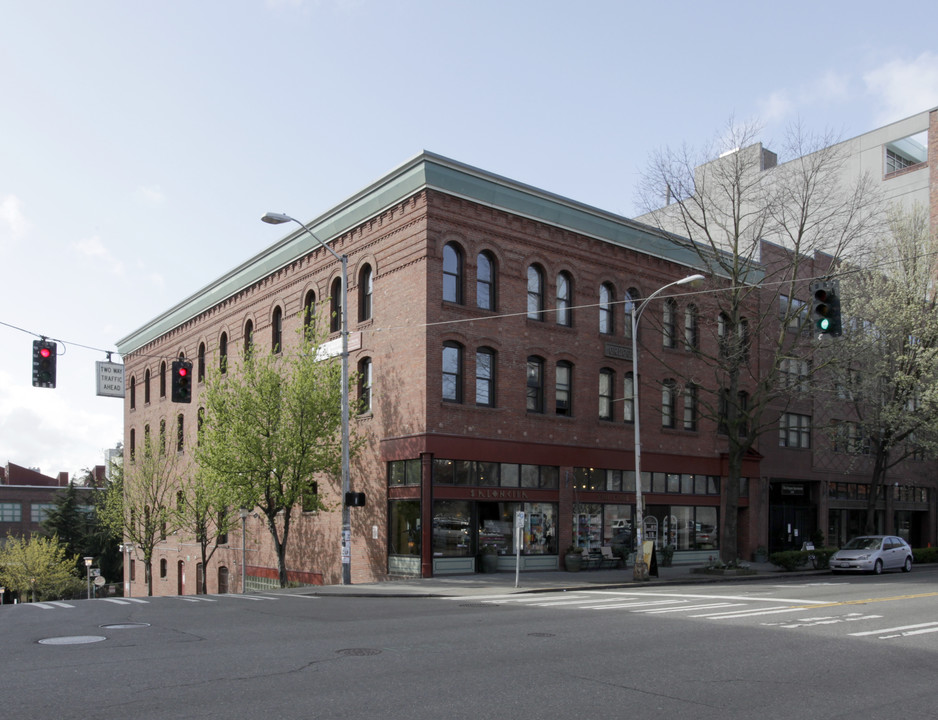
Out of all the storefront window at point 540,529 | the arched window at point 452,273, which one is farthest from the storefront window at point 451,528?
the arched window at point 452,273

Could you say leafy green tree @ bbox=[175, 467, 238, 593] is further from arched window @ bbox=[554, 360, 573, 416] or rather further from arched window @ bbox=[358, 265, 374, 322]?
arched window @ bbox=[554, 360, 573, 416]

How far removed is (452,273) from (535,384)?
516 cm

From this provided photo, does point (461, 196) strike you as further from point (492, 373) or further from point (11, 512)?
point (11, 512)

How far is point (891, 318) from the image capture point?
36469 mm

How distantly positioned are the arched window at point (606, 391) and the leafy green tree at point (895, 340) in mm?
8984

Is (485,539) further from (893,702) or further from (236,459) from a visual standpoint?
(893,702)

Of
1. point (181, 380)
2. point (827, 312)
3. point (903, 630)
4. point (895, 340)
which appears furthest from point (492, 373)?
point (895, 340)

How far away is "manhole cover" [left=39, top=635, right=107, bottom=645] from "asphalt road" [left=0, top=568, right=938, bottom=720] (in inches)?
2.3

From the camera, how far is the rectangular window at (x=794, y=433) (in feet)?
Result: 136

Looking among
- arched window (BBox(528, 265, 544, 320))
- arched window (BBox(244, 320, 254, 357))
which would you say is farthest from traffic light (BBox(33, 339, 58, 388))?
arched window (BBox(244, 320, 254, 357))

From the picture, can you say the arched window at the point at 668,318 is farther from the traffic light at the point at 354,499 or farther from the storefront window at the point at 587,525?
the traffic light at the point at 354,499

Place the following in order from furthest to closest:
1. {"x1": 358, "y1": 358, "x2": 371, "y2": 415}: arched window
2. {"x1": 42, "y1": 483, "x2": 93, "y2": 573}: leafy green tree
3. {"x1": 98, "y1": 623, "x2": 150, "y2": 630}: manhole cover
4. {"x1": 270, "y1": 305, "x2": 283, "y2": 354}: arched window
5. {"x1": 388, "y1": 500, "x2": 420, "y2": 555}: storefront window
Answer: {"x1": 42, "y1": 483, "x2": 93, "y2": 573}: leafy green tree < {"x1": 270, "y1": 305, "x2": 283, "y2": 354}: arched window < {"x1": 358, "y1": 358, "x2": 371, "y2": 415}: arched window < {"x1": 388, "y1": 500, "x2": 420, "y2": 555}: storefront window < {"x1": 98, "y1": 623, "x2": 150, "y2": 630}: manhole cover

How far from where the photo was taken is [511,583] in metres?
25.3

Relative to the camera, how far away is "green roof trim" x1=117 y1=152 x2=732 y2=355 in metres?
28.2
